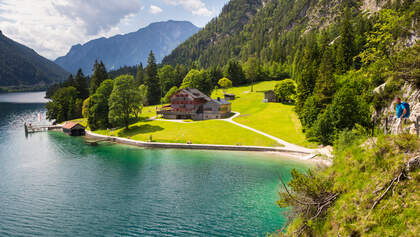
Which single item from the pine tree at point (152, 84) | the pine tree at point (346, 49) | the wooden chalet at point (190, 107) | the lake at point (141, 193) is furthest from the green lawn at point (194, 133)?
the pine tree at point (152, 84)

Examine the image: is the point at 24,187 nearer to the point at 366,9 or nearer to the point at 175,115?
the point at 175,115

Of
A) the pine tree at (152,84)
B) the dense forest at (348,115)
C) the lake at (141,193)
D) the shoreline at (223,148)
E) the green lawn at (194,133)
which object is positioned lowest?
the lake at (141,193)

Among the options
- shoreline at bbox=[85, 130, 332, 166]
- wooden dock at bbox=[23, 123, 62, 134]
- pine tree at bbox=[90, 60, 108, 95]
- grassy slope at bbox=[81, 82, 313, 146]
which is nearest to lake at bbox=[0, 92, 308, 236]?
shoreline at bbox=[85, 130, 332, 166]

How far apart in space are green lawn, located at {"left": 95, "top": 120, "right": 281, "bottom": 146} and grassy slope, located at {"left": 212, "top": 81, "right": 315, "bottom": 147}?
4.54 meters

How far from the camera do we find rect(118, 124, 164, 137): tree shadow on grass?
212 ft

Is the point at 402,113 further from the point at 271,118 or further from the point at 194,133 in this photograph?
the point at 271,118

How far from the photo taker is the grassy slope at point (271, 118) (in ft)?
169

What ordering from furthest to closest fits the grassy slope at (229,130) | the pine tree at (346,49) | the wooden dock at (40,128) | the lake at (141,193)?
the wooden dock at (40,128)
the pine tree at (346,49)
the grassy slope at (229,130)
the lake at (141,193)

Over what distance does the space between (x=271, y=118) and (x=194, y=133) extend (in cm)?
2178

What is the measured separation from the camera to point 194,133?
5778 cm

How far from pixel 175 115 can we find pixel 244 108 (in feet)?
80.1

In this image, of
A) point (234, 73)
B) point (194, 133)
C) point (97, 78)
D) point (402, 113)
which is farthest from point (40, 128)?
point (402, 113)

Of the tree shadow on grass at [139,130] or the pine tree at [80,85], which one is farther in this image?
the pine tree at [80,85]

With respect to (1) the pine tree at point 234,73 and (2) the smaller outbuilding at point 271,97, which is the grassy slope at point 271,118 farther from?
(1) the pine tree at point 234,73
